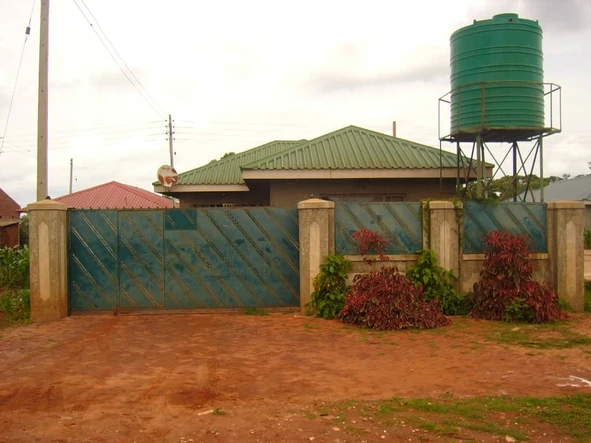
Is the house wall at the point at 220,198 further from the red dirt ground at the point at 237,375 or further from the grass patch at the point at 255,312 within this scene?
the red dirt ground at the point at 237,375

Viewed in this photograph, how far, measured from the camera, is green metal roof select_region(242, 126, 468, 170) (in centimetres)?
1373

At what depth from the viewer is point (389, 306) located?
886 centimetres

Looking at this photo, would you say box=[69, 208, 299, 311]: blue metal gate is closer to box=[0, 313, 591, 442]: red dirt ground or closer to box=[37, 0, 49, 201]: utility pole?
box=[0, 313, 591, 442]: red dirt ground

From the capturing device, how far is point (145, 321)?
955 centimetres

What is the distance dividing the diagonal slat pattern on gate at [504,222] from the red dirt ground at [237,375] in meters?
1.52

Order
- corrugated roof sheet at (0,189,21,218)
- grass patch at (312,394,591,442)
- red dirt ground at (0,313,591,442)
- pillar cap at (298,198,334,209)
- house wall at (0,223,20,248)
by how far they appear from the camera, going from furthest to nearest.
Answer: corrugated roof sheet at (0,189,21,218)
house wall at (0,223,20,248)
pillar cap at (298,198,334,209)
red dirt ground at (0,313,591,442)
grass patch at (312,394,591,442)

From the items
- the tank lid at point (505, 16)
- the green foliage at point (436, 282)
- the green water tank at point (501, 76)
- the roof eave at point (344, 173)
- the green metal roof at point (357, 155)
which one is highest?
the tank lid at point (505, 16)

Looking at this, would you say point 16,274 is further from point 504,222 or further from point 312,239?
point 504,222

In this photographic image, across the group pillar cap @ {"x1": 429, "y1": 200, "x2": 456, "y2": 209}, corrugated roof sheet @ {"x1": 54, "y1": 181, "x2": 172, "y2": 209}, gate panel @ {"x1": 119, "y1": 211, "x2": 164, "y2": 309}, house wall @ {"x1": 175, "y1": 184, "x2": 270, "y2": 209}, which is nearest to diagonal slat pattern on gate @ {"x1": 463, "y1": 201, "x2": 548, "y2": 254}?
pillar cap @ {"x1": 429, "y1": 200, "x2": 456, "y2": 209}

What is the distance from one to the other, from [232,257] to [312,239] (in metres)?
1.54

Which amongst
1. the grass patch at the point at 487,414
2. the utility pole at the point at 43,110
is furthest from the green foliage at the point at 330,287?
the utility pole at the point at 43,110

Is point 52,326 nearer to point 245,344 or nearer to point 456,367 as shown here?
point 245,344

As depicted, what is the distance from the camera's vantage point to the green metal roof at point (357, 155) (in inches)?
540

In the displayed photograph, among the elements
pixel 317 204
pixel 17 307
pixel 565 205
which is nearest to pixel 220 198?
pixel 17 307
